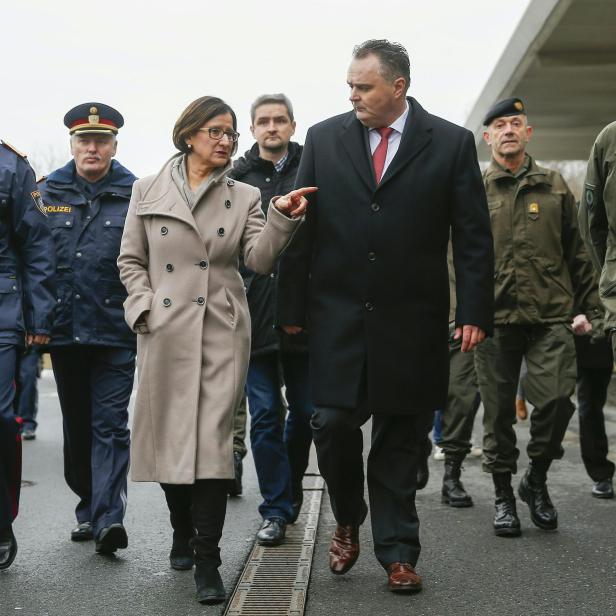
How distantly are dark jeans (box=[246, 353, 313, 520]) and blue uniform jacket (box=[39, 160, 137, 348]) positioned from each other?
720 millimetres

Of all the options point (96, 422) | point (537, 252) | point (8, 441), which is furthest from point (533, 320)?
point (8, 441)

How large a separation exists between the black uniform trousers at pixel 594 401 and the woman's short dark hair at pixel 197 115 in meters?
3.34

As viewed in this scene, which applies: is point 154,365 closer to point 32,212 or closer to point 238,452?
point 32,212

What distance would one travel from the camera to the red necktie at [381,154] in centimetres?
552

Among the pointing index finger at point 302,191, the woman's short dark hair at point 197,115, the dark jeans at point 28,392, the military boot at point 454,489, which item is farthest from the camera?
the dark jeans at point 28,392

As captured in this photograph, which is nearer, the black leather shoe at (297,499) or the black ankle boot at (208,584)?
the black ankle boot at (208,584)

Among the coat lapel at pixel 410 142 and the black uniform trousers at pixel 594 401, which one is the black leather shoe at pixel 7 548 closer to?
the coat lapel at pixel 410 142

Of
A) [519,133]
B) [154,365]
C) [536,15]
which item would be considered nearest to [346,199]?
[154,365]

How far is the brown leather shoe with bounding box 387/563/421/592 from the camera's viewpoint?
530 cm

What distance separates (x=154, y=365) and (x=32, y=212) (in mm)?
1249

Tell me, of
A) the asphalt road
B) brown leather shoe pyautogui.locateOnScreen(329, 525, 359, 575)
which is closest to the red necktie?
brown leather shoe pyautogui.locateOnScreen(329, 525, 359, 575)

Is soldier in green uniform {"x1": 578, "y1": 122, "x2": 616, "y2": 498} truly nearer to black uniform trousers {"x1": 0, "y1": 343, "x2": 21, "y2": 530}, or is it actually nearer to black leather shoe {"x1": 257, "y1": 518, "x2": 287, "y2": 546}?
black leather shoe {"x1": 257, "y1": 518, "x2": 287, "y2": 546}

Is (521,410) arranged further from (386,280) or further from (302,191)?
(302,191)

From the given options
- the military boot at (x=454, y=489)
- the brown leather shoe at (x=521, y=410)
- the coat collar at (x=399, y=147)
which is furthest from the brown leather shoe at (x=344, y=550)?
the brown leather shoe at (x=521, y=410)
